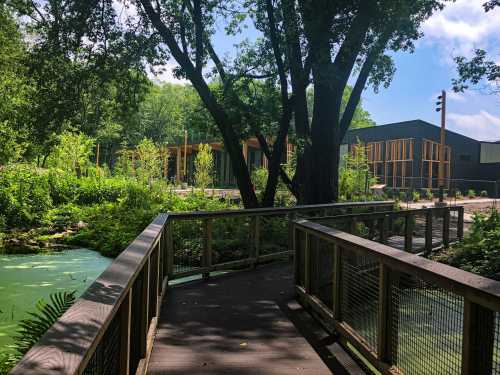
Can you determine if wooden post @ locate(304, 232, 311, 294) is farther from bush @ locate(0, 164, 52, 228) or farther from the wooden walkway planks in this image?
bush @ locate(0, 164, 52, 228)

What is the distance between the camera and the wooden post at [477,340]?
85.5 inches

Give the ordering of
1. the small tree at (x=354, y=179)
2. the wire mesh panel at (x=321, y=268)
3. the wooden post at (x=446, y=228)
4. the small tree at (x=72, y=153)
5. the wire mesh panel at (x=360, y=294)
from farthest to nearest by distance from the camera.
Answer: the small tree at (x=72, y=153) → the small tree at (x=354, y=179) → the wooden post at (x=446, y=228) → the wire mesh panel at (x=321, y=268) → the wire mesh panel at (x=360, y=294)

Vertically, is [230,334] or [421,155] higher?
[421,155]

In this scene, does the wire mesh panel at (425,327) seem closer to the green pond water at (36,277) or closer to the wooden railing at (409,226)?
the wooden railing at (409,226)

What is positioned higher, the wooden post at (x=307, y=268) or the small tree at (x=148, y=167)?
the small tree at (x=148, y=167)

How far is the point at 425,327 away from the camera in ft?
9.34

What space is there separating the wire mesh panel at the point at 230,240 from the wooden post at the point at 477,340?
635cm

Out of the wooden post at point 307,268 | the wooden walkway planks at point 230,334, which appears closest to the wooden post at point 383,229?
the wooden walkway planks at point 230,334

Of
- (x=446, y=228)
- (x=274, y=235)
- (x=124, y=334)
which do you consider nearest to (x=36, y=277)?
(x=274, y=235)

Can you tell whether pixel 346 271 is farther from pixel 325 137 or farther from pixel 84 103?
pixel 84 103

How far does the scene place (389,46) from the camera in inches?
534

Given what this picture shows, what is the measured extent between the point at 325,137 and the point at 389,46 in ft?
13.0

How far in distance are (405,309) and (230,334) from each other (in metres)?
1.74

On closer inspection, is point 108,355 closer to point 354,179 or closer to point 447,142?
point 354,179
